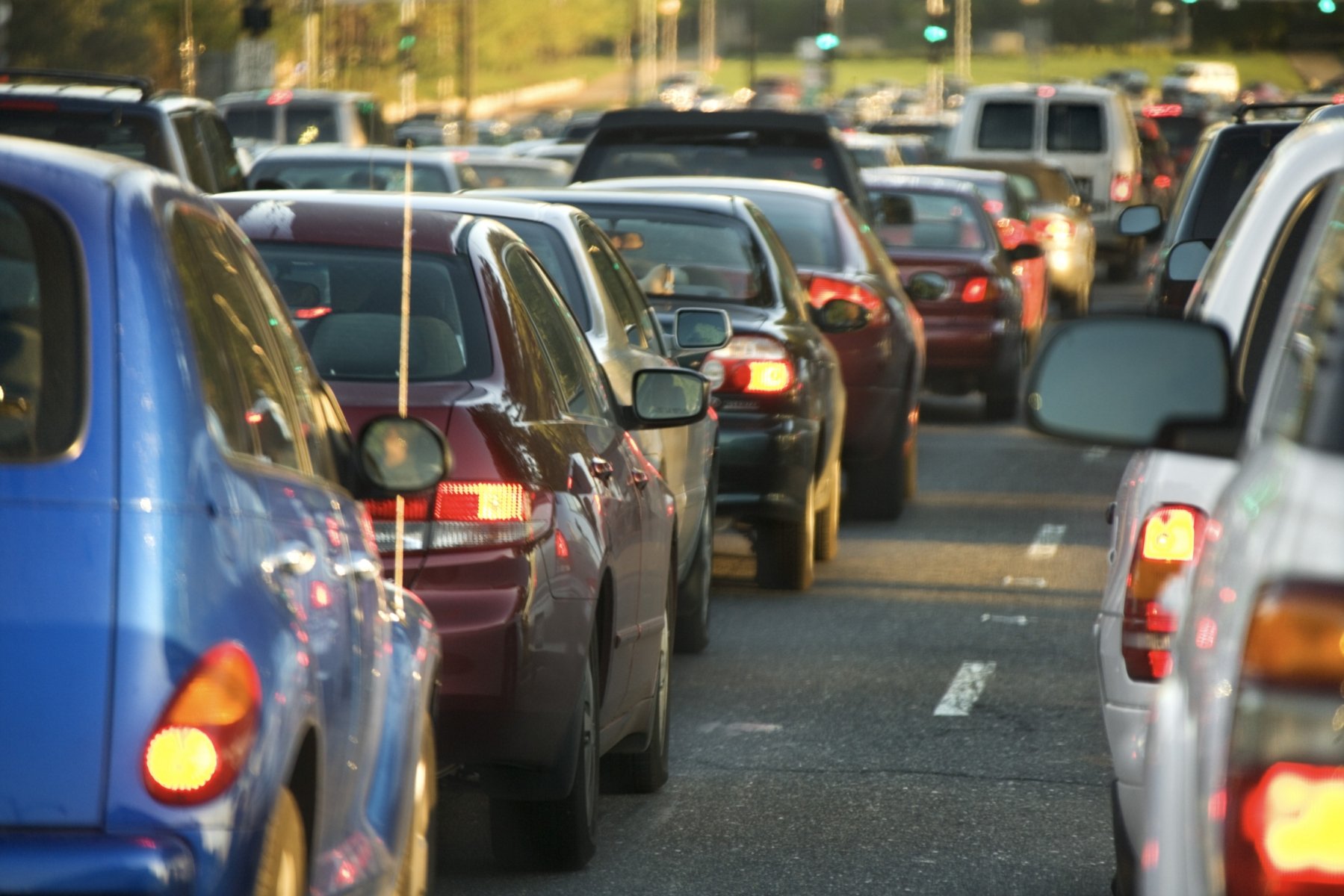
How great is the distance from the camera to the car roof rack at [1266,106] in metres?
13.4

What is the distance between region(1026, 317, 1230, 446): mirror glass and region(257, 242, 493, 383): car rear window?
2.64 metres

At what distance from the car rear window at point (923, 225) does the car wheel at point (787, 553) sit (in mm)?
6797

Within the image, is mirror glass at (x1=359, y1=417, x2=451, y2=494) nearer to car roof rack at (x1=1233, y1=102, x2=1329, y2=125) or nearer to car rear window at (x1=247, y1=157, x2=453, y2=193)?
car roof rack at (x1=1233, y1=102, x2=1329, y2=125)

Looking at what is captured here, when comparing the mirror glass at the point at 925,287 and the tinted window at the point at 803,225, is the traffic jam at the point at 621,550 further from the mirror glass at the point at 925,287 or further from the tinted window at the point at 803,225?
the mirror glass at the point at 925,287

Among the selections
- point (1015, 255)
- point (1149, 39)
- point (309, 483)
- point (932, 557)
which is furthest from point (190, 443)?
point (1149, 39)

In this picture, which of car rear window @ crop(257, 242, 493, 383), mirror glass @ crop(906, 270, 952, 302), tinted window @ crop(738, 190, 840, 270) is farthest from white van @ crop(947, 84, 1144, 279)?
car rear window @ crop(257, 242, 493, 383)

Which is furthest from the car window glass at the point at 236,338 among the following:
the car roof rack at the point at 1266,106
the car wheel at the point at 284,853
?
the car roof rack at the point at 1266,106

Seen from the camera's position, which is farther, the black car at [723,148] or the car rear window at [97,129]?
the black car at [723,148]

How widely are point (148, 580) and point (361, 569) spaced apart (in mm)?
1129

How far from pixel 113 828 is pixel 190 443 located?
0.50 m

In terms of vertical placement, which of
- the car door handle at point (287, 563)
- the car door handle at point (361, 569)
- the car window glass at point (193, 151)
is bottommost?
the car window glass at point (193, 151)

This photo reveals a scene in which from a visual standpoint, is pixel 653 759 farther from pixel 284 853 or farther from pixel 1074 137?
pixel 1074 137

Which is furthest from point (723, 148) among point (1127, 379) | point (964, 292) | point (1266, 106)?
point (1127, 379)

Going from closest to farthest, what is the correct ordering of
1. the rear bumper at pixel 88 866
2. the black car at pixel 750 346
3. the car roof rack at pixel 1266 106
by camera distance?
the rear bumper at pixel 88 866 → the black car at pixel 750 346 → the car roof rack at pixel 1266 106
